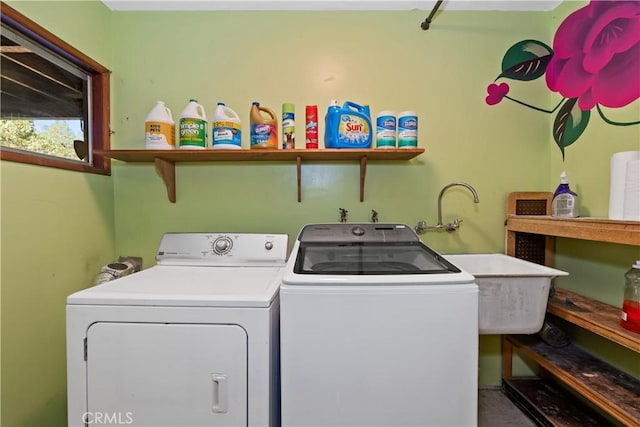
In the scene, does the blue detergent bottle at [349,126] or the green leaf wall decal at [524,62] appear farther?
the green leaf wall decal at [524,62]

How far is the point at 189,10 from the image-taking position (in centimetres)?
192

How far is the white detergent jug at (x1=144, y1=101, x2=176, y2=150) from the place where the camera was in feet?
5.52

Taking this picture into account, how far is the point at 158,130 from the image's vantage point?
169cm

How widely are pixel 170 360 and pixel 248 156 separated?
3.72 feet

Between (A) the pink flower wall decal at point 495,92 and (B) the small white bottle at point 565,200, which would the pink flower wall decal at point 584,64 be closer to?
(A) the pink flower wall decal at point 495,92

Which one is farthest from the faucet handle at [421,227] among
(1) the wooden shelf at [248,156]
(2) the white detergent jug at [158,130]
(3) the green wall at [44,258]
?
(3) the green wall at [44,258]

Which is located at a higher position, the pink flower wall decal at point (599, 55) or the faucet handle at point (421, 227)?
the pink flower wall decal at point (599, 55)

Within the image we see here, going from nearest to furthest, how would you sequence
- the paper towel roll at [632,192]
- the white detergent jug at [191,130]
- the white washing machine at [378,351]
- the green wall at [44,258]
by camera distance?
the white washing machine at [378,351] < the paper towel roll at [632,192] < the green wall at [44,258] < the white detergent jug at [191,130]

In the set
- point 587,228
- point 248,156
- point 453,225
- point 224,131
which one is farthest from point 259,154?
point 587,228

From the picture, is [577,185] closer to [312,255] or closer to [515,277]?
[515,277]

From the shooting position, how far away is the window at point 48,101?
1.35 meters

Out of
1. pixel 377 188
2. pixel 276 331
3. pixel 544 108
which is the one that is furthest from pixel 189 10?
pixel 544 108

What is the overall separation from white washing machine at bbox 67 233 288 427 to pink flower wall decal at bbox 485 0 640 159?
199cm

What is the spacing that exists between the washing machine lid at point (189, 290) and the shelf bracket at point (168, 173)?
59 centimetres
